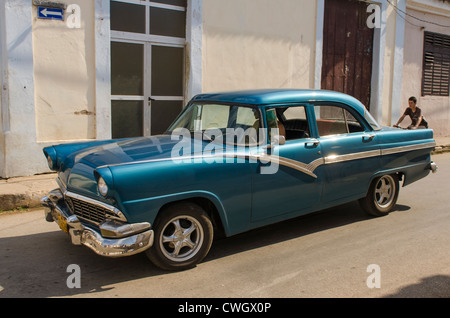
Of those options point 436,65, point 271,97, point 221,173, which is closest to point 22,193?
point 221,173

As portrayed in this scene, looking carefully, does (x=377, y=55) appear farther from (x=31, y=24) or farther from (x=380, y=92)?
(x=31, y=24)

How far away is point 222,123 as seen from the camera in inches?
187

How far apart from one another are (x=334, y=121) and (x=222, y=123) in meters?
1.37

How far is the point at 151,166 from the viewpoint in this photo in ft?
12.4

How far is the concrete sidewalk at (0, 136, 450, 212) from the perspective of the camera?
6.11 metres

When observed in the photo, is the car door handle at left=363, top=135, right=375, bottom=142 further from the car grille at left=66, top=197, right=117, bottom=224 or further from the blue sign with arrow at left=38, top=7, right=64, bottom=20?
the blue sign with arrow at left=38, top=7, right=64, bottom=20

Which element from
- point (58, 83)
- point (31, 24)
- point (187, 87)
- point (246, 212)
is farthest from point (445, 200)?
point (31, 24)

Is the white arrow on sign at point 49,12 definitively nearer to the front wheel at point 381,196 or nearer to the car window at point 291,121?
the car window at point 291,121

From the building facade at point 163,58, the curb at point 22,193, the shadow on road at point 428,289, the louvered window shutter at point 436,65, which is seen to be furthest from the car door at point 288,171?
the louvered window shutter at point 436,65

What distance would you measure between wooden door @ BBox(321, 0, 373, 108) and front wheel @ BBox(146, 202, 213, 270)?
27.8 ft

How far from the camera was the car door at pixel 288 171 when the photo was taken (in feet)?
14.4

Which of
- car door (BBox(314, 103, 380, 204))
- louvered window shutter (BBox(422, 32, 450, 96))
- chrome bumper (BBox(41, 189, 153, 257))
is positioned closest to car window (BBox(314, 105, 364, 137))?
car door (BBox(314, 103, 380, 204))

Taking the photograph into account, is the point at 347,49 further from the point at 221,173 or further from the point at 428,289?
the point at 428,289
